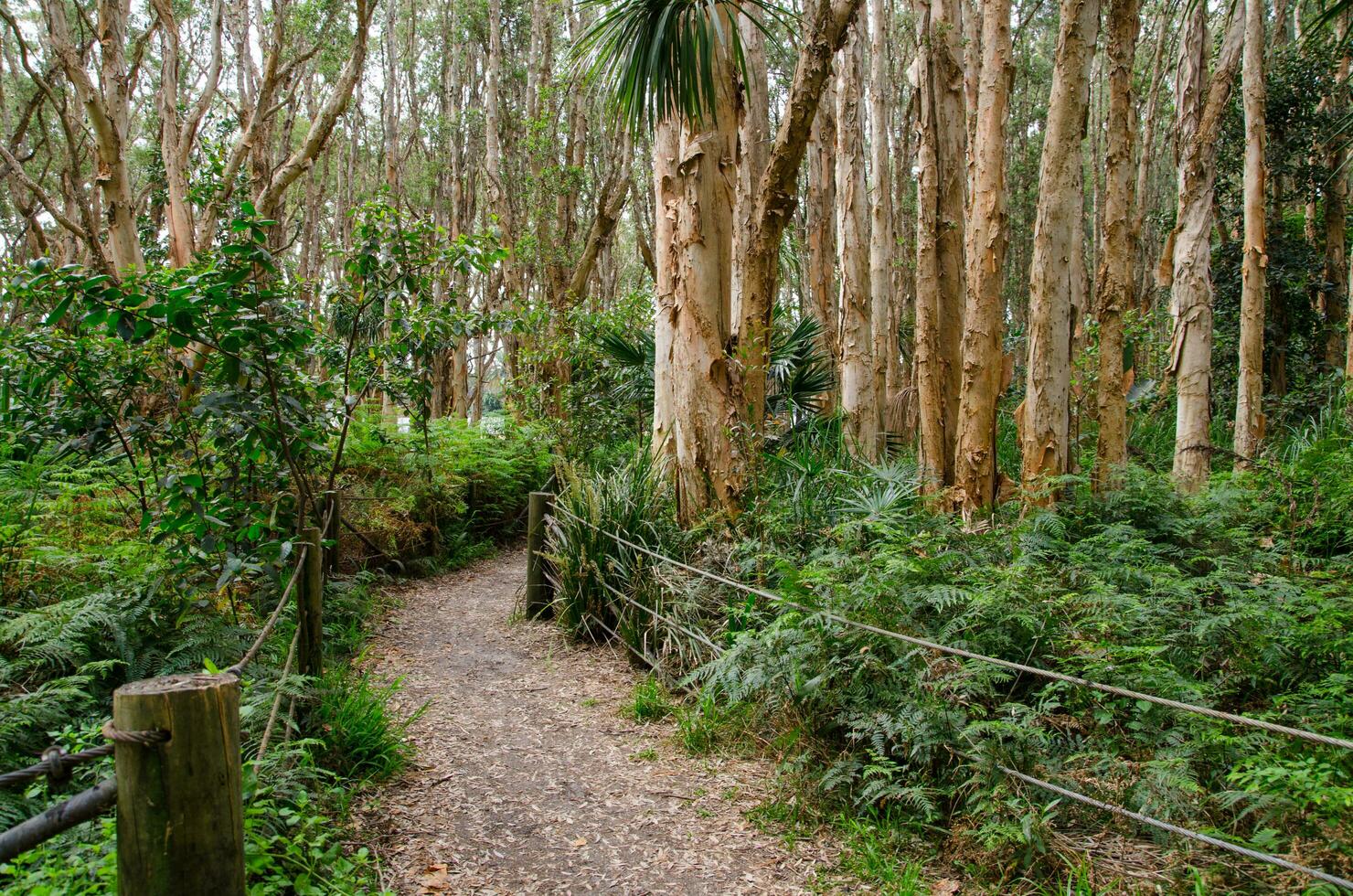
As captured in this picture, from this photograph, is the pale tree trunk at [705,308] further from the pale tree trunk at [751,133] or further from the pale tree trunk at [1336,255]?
the pale tree trunk at [1336,255]

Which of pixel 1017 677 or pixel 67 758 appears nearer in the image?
pixel 67 758

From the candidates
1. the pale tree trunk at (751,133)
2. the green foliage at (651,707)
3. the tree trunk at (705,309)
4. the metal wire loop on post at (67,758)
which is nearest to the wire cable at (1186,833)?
the green foliage at (651,707)

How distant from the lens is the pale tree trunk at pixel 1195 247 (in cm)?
768

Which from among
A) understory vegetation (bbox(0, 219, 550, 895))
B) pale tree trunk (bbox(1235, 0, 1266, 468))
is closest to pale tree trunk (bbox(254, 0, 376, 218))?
understory vegetation (bbox(0, 219, 550, 895))

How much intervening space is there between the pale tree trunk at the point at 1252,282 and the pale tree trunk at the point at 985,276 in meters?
4.14

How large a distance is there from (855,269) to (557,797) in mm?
8403

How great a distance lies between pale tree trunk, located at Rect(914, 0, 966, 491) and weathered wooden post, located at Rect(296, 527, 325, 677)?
5620 millimetres

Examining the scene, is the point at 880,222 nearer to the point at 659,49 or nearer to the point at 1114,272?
the point at 1114,272

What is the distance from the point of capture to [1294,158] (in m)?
12.8

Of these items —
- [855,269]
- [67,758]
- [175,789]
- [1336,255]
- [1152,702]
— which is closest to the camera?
[67,758]

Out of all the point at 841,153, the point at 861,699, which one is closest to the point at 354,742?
the point at 861,699

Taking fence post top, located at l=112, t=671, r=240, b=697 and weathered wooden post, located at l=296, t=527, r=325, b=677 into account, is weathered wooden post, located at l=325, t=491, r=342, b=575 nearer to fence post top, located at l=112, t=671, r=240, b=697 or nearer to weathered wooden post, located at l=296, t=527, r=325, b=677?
weathered wooden post, located at l=296, t=527, r=325, b=677

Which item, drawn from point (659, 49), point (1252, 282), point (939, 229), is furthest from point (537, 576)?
point (1252, 282)

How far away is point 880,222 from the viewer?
36.3 feet
